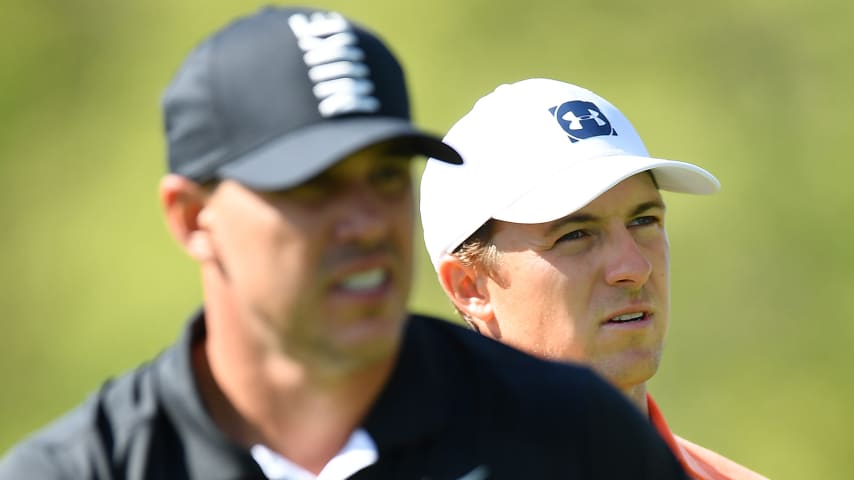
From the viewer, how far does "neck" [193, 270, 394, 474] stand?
2107mm

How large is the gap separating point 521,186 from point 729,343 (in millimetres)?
6573

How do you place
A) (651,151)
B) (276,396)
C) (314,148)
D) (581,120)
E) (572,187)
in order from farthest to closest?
1. (651,151)
2. (581,120)
3. (572,187)
4. (276,396)
5. (314,148)

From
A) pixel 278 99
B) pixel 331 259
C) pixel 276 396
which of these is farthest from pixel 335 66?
pixel 276 396

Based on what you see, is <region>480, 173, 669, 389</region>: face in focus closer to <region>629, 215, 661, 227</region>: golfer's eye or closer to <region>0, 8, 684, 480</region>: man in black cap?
<region>629, 215, 661, 227</region>: golfer's eye

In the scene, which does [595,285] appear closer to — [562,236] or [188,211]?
[562,236]

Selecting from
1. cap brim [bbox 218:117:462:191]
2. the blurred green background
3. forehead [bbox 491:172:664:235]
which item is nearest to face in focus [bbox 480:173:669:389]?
forehead [bbox 491:172:664:235]

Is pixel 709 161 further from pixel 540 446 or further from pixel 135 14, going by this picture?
pixel 540 446

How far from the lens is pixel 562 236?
3189mm

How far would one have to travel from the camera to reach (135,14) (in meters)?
11.3

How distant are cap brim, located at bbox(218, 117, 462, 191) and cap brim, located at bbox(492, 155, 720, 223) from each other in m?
1.05

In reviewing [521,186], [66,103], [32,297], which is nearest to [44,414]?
[32,297]

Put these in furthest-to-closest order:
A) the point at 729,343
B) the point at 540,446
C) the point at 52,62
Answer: the point at 52,62 → the point at 729,343 → the point at 540,446

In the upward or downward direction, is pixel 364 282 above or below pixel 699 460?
above

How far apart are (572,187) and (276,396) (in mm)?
1183
